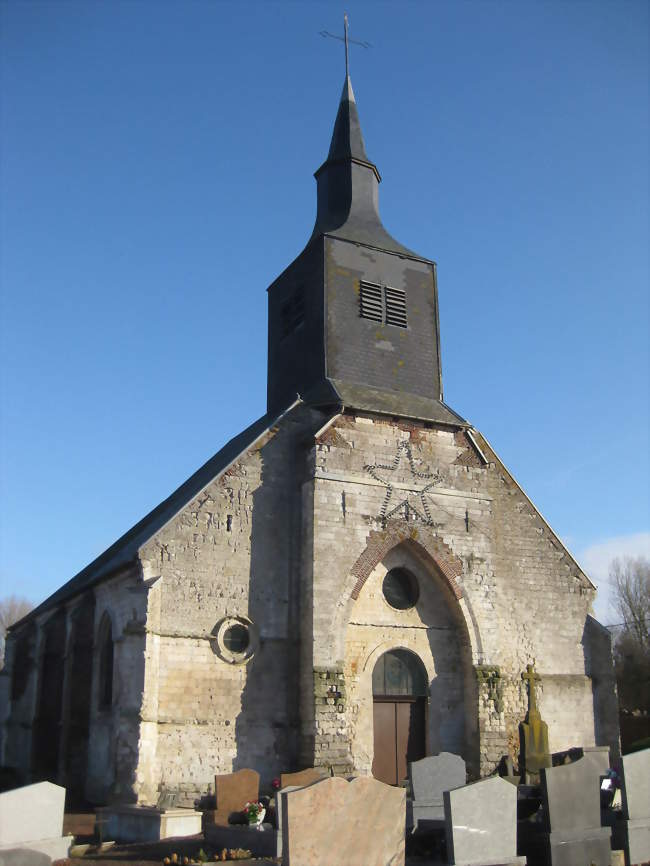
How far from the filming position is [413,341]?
1977 centimetres

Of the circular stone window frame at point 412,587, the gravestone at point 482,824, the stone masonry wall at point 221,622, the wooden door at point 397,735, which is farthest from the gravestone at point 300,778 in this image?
the gravestone at point 482,824

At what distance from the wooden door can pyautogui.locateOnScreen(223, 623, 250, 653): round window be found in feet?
9.34

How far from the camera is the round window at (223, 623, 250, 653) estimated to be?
1577cm

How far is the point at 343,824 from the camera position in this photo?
313 inches

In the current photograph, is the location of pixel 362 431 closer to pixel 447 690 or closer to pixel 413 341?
pixel 413 341

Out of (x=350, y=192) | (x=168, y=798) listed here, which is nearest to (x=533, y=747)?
(x=168, y=798)

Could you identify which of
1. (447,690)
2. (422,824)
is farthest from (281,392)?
(422,824)

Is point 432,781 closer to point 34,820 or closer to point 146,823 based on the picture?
point 146,823

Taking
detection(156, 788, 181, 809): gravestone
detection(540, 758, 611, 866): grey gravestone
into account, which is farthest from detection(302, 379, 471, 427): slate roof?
detection(540, 758, 611, 866): grey gravestone

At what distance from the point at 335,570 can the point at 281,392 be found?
5.70 meters

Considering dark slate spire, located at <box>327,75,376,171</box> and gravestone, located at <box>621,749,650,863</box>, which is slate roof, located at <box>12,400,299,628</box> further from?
gravestone, located at <box>621,749,650,863</box>

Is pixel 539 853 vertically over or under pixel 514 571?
under

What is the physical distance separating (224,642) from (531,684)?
19.7 feet

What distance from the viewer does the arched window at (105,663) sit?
17.2 meters
